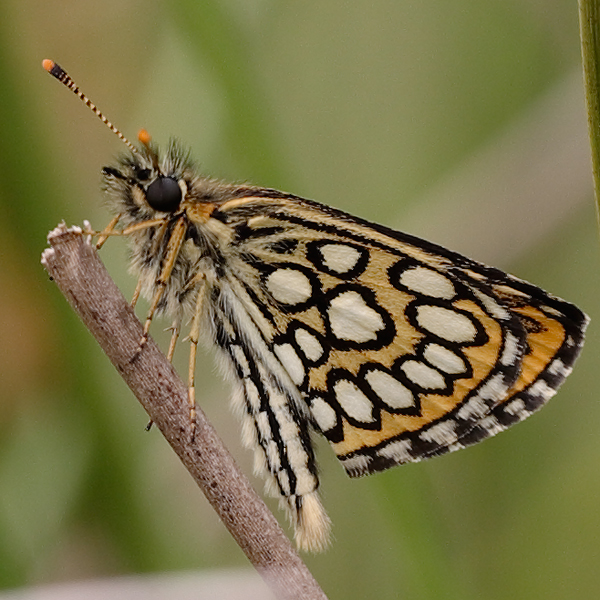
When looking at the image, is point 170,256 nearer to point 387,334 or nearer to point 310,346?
point 310,346

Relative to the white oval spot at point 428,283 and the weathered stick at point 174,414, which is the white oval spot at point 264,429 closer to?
the white oval spot at point 428,283

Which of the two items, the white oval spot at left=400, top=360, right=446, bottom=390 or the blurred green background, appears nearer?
the white oval spot at left=400, top=360, right=446, bottom=390

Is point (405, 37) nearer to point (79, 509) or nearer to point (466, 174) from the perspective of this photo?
point (466, 174)

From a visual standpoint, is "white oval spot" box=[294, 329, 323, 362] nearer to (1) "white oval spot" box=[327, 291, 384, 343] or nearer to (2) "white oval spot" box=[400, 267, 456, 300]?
(1) "white oval spot" box=[327, 291, 384, 343]

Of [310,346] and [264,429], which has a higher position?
[310,346]

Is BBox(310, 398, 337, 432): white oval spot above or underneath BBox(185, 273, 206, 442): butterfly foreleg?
underneath

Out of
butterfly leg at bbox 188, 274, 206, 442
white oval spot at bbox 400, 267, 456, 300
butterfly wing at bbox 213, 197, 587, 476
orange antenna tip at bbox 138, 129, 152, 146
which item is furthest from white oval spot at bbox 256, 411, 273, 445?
orange antenna tip at bbox 138, 129, 152, 146

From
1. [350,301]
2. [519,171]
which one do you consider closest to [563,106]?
[519,171]

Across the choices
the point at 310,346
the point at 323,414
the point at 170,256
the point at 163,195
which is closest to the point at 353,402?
the point at 323,414

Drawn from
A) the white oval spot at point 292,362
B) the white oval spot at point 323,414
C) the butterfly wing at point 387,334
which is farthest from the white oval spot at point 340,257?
the white oval spot at point 323,414
